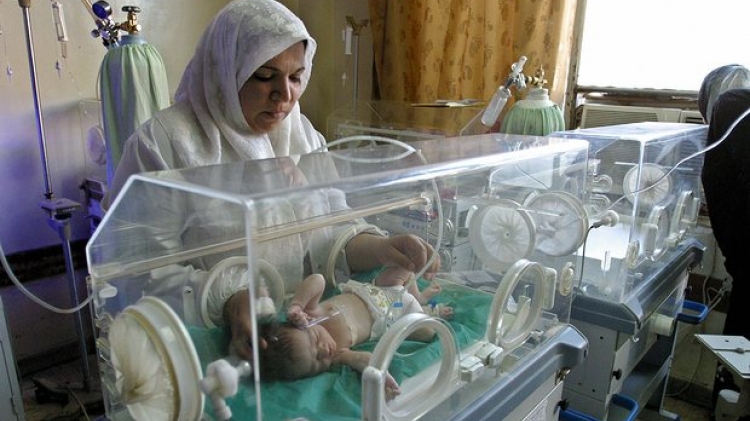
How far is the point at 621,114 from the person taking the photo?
211 centimetres

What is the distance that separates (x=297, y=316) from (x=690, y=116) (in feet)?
6.26

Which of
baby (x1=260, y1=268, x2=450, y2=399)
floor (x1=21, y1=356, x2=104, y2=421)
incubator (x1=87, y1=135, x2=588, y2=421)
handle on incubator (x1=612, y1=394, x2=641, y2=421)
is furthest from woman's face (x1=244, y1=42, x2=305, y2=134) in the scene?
floor (x1=21, y1=356, x2=104, y2=421)

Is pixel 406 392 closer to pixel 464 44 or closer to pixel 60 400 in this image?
pixel 60 400

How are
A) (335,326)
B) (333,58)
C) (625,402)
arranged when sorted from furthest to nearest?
(333,58) < (625,402) < (335,326)

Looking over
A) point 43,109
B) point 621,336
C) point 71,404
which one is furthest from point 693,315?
point 43,109

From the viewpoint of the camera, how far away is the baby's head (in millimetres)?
596

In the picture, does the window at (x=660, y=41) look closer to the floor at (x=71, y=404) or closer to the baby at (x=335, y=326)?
the floor at (x=71, y=404)

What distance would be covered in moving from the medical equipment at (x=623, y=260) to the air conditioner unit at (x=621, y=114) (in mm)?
526

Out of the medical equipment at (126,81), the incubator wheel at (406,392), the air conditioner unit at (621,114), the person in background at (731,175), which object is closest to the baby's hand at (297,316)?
the incubator wheel at (406,392)

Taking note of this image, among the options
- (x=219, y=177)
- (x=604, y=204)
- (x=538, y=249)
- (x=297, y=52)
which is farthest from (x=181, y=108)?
(x=604, y=204)

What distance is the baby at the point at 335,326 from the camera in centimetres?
66

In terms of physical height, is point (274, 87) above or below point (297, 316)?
above

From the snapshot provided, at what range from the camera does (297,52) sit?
3.51ft

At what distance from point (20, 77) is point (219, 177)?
1.74 metres
